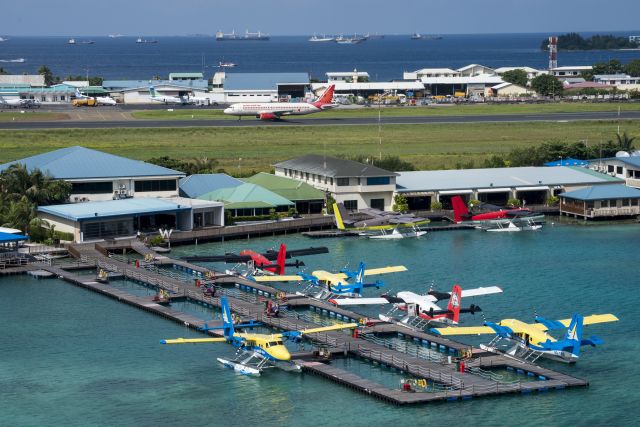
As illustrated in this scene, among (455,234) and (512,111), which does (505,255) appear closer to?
(455,234)

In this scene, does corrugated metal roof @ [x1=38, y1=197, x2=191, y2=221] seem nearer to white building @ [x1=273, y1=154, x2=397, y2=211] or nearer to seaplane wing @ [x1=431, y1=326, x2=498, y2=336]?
white building @ [x1=273, y1=154, x2=397, y2=211]

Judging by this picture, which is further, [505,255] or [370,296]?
[505,255]

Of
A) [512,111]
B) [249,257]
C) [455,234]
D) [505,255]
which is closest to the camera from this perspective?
[249,257]

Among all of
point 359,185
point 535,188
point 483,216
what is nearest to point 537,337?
point 483,216

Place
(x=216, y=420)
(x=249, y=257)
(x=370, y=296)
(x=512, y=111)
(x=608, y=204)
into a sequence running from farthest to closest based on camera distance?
1. (x=512, y=111)
2. (x=608, y=204)
3. (x=249, y=257)
4. (x=370, y=296)
5. (x=216, y=420)

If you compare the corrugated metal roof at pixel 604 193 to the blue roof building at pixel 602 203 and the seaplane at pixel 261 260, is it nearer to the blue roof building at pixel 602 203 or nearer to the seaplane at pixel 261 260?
the blue roof building at pixel 602 203

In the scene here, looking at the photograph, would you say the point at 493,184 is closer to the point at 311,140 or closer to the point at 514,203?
the point at 514,203

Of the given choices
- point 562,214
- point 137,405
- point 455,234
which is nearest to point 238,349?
point 137,405
